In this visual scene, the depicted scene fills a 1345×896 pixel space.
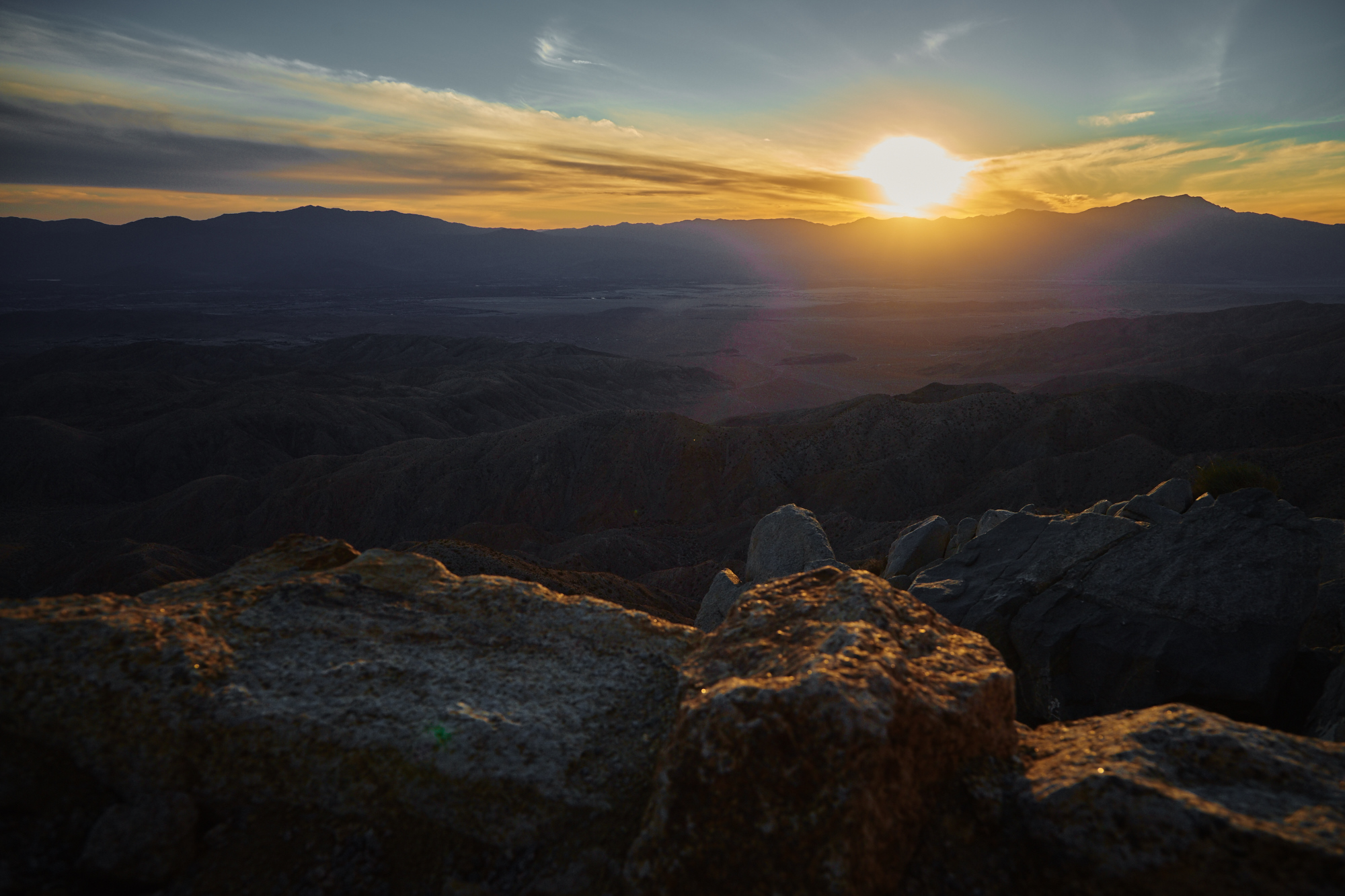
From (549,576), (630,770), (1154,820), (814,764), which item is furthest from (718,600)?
(1154,820)

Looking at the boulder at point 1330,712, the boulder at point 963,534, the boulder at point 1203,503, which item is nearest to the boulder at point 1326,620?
the boulder at point 1203,503

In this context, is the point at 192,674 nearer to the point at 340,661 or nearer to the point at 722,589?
the point at 340,661

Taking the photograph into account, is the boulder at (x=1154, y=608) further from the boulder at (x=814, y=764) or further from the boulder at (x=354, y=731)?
the boulder at (x=354, y=731)

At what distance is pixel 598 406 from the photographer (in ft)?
260

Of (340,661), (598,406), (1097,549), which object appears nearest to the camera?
(340,661)

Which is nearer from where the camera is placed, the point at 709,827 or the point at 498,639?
the point at 709,827

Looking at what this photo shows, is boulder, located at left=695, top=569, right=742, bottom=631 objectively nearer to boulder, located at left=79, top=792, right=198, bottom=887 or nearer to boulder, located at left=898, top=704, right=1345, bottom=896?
boulder, located at left=898, top=704, right=1345, bottom=896

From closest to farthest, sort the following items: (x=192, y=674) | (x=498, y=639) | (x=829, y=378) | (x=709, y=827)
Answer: (x=709, y=827) < (x=192, y=674) < (x=498, y=639) < (x=829, y=378)

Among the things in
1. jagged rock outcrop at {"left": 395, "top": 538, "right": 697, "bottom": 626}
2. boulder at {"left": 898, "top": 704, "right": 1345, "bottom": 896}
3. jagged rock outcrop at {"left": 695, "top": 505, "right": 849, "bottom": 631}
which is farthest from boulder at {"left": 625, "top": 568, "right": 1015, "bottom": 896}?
jagged rock outcrop at {"left": 695, "top": 505, "right": 849, "bottom": 631}

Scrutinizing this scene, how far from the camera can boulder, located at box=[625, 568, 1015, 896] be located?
3.50 metres

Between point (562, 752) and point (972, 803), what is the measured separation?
256 centimetres

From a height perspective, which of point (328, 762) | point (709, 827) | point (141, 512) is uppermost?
point (709, 827)

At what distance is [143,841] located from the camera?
3943 mm

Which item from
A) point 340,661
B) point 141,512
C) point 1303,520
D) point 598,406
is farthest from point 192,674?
point 598,406
